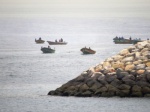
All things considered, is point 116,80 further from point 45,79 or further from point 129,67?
point 45,79

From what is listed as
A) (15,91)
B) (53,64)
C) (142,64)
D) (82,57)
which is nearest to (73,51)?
(82,57)

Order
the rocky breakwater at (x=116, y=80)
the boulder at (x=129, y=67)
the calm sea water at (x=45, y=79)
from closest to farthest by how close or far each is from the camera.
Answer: the calm sea water at (x=45, y=79) < the rocky breakwater at (x=116, y=80) < the boulder at (x=129, y=67)

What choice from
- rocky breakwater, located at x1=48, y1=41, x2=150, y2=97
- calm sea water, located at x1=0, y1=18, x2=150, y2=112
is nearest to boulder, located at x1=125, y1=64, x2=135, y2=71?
rocky breakwater, located at x1=48, y1=41, x2=150, y2=97

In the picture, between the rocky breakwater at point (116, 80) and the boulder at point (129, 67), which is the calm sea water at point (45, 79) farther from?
the boulder at point (129, 67)

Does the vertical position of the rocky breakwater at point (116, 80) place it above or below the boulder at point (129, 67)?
below

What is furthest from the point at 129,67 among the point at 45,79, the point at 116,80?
the point at 45,79

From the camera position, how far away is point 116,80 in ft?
117

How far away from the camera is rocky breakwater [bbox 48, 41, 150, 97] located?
35.0 metres

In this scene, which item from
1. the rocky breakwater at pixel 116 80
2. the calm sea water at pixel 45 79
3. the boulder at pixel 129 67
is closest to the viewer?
the calm sea water at pixel 45 79

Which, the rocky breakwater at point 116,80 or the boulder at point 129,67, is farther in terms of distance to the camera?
the boulder at point 129,67

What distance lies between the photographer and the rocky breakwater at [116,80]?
35.0 metres

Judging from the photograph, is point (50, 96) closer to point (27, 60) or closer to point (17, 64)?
point (17, 64)

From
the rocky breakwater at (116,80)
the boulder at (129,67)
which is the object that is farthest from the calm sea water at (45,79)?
the boulder at (129,67)

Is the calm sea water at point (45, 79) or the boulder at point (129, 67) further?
the boulder at point (129, 67)
